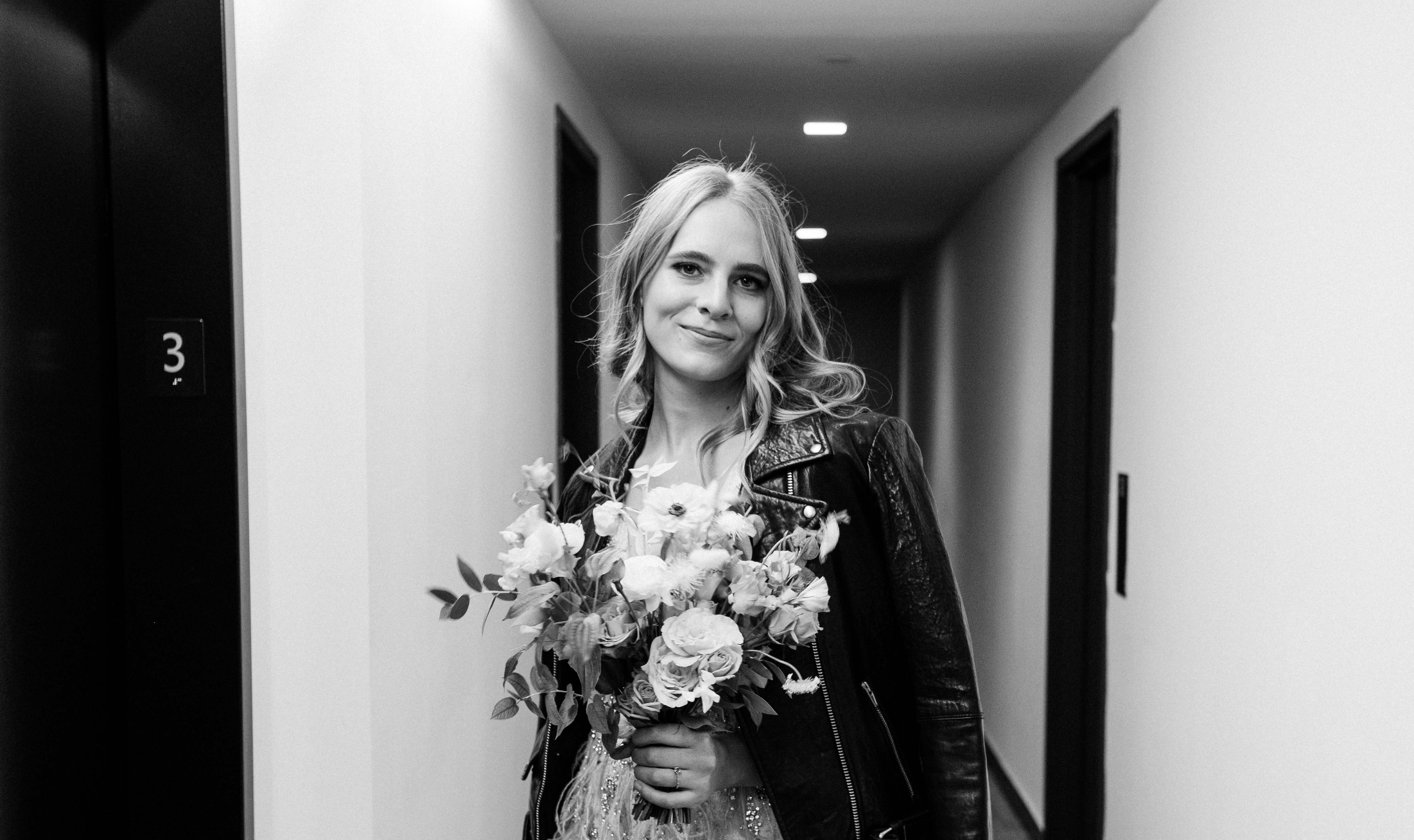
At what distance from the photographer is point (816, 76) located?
11.8 feet

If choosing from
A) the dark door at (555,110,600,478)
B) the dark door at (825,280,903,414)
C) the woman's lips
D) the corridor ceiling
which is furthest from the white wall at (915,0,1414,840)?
the dark door at (825,280,903,414)

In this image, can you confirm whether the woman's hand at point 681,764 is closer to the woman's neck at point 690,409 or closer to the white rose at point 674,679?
the white rose at point 674,679

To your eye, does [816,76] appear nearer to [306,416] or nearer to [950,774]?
[306,416]

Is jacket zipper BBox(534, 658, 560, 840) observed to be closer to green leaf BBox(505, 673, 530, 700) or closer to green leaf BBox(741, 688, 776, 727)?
green leaf BBox(505, 673, 530, 700)

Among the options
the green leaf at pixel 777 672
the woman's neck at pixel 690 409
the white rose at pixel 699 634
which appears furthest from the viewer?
the woman's neck at pixel 690 409

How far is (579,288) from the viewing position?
3.81 metres

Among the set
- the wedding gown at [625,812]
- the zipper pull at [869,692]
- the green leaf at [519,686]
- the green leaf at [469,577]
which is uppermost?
the green leaf at [469,577]

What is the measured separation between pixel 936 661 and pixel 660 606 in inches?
13.8

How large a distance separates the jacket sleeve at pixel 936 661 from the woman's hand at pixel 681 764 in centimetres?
21

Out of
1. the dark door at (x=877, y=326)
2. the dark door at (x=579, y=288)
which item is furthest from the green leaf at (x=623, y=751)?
the dark door at (x=877, y=326)

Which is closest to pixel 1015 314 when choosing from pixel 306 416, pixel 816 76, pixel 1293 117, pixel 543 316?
pixel 816 76

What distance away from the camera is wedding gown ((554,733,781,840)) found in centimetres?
124

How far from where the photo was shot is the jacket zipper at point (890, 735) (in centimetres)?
125

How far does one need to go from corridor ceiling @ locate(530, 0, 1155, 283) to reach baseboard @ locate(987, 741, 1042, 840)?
225cm
